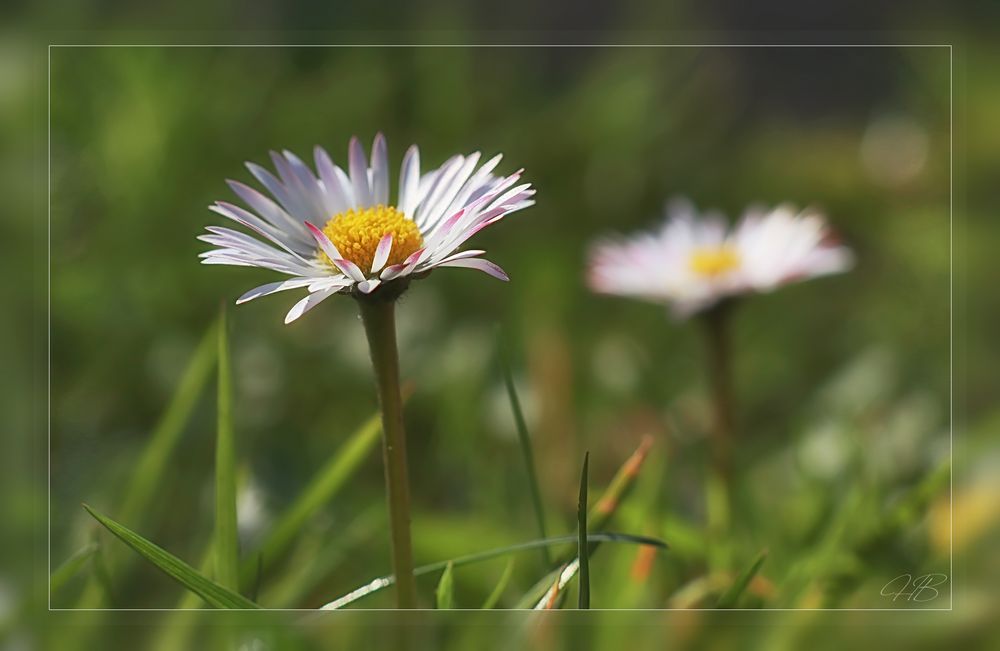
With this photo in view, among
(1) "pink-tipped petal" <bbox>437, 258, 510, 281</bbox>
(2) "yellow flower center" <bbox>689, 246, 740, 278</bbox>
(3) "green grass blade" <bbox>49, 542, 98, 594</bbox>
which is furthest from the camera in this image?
(2) "yellow flower center" <bbox>689, 246, 740, 278</bbox>

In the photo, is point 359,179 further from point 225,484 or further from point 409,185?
point 225,484

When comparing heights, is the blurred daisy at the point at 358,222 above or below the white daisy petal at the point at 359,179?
below

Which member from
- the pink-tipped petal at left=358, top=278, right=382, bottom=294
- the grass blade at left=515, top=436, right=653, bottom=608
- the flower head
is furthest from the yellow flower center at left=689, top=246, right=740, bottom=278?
Answer: the pink-tipped petal at left=358, top=278, right=382, bottom=294

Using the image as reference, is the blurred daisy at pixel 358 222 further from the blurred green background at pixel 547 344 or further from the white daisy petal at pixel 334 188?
the blurred green background at pixel 547 344

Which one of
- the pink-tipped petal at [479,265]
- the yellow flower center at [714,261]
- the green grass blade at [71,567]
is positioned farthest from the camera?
the yellow flower center at [714,261]

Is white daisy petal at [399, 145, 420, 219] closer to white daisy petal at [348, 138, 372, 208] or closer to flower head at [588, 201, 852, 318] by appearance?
white daisy petal at [348, 138, 372, 208]

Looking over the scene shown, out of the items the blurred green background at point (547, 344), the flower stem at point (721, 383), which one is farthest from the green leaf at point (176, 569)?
the flower stem at point (721, 383)

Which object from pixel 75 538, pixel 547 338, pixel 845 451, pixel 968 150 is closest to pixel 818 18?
pixel 968 150

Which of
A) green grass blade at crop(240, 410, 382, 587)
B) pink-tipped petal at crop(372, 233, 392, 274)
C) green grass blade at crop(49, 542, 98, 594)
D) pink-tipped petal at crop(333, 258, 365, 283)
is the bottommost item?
green grass blade at crop(49, 542, 98, 594)

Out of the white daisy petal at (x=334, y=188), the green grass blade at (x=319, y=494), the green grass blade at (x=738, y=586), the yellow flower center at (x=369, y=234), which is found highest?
the white daisy petal at (x=334, y=188)
